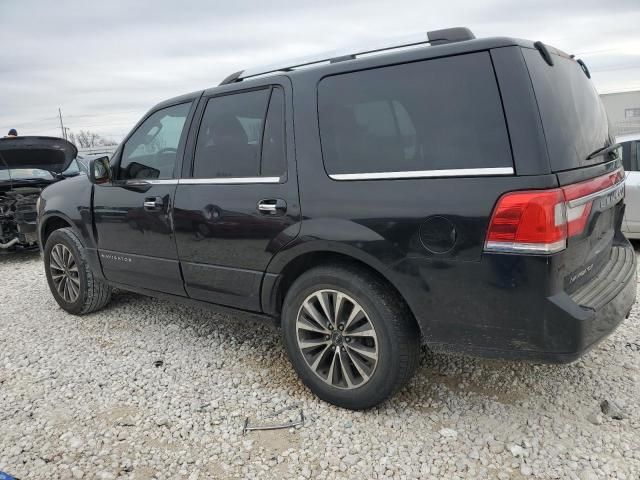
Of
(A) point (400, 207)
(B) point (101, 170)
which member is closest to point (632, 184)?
(A) point (400, 207)

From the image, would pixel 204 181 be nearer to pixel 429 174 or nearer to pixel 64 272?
pixel 429 174

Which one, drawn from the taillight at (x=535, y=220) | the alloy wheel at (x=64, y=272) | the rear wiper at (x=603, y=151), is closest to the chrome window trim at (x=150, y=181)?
the alloy wheel at (x=64, y=272)

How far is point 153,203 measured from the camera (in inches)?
138

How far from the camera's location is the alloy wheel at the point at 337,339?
106 inches

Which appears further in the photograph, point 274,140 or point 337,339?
point 274,140

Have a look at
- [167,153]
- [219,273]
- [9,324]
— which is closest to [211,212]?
[219,273]

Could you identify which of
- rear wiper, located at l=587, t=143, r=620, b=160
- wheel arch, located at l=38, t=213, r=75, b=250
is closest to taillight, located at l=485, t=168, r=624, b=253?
rear wiper, located at l=587, t=143, r=620, b=160

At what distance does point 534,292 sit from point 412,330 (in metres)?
0.68

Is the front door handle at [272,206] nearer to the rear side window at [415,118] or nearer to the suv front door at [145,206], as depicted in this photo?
the rear side window at [415,118]

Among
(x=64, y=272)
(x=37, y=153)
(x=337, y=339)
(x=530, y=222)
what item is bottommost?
(x=337, y=339)

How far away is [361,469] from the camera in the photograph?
238 centimetres

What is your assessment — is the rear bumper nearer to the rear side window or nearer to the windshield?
the rear side window

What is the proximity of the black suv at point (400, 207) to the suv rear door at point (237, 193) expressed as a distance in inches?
0.4

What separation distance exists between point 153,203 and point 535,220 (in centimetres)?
253
